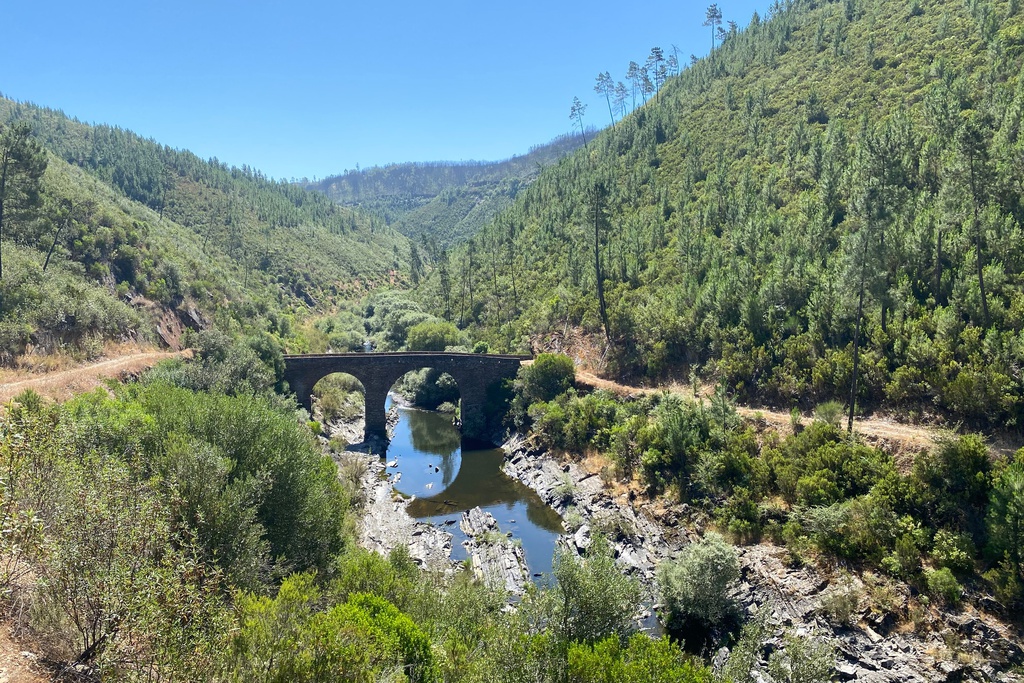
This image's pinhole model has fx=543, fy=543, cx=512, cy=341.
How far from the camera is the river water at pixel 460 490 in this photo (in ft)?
125

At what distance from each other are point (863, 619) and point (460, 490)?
31.2 metres

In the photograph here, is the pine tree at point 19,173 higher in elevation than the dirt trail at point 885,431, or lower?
higher

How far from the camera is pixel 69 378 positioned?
36.1 m

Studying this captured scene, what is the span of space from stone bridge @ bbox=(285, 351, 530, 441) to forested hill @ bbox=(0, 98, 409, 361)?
49.3 ft

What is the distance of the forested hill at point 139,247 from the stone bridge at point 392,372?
49.3 ft

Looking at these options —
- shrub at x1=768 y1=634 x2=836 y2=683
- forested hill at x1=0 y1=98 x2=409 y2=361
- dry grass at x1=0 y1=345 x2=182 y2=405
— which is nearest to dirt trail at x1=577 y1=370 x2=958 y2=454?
shrub at x1=768 y1=634 x2=836 y2=683

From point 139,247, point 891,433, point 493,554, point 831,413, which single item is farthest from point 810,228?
point 139,247

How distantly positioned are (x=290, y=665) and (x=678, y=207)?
70.7 metres

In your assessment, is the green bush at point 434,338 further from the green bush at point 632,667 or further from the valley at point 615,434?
the green bush at point 632,667

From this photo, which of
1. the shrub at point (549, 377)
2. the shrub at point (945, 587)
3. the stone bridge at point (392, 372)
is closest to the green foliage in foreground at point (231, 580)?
the shrub at point (945, 587)

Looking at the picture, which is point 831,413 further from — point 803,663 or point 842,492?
point 803,663

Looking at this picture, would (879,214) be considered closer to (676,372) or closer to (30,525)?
(676,372)

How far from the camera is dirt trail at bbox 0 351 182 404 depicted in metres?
32.5

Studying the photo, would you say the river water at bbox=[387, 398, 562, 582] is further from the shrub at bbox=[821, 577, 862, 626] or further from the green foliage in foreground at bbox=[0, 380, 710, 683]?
the shrub at bbox=[821, 577, 862, 626]
